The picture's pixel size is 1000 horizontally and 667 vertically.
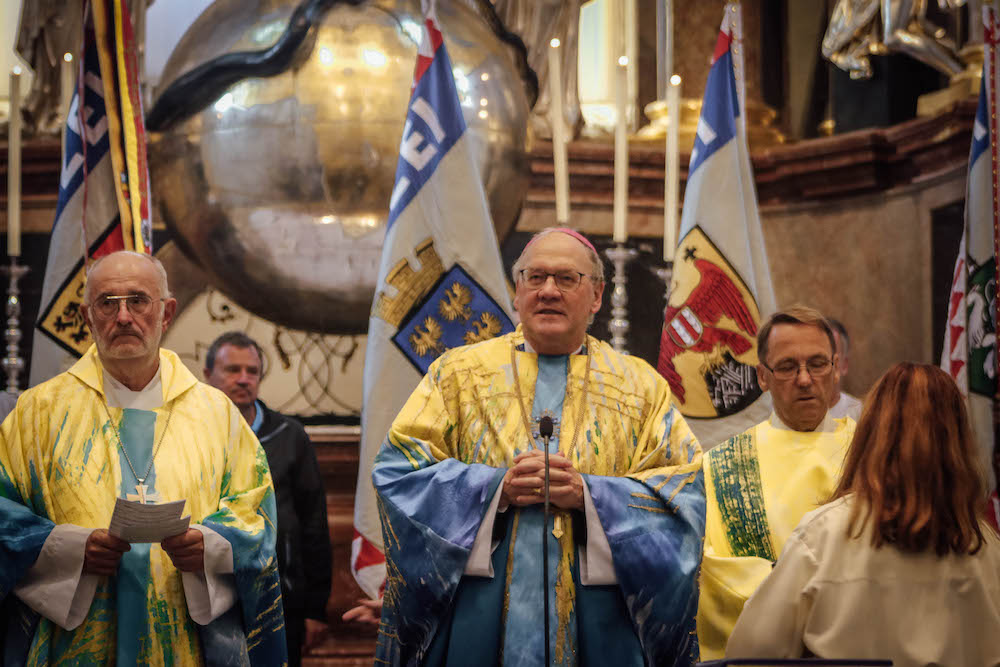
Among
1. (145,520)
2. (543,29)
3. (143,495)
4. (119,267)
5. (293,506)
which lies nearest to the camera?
(145,520)

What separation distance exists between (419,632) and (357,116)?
193cm

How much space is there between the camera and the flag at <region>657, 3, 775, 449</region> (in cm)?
471

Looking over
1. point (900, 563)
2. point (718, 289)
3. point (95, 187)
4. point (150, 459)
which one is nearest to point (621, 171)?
point (718, 289)

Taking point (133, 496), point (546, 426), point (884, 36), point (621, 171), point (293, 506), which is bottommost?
point (293, 506)

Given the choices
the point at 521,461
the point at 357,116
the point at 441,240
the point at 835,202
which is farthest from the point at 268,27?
the point at 835,202

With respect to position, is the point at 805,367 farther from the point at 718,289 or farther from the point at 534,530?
the point at 718,289

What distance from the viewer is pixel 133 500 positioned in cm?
310

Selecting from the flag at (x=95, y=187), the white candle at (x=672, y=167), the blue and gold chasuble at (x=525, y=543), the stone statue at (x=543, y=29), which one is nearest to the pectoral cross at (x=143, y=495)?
the blue and gold chasuble at (x=525, y=543)

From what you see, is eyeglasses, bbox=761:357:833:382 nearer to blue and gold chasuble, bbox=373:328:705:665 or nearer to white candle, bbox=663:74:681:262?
blue and gold chasuble, bbox=373:328:705:665

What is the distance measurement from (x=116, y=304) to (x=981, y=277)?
274 cm

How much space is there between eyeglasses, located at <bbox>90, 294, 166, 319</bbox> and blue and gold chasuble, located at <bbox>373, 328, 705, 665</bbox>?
26.6 inches

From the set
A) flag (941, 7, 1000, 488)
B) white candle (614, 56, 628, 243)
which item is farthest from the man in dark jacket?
flag (941, 7, 1000, 488)

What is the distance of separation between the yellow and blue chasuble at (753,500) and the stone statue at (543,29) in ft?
9.95

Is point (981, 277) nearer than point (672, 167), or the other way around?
point (981, 277)
